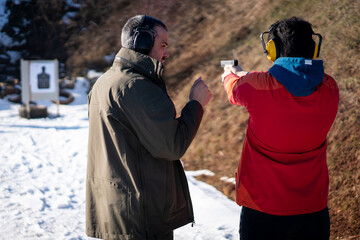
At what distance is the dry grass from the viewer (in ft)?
13.5

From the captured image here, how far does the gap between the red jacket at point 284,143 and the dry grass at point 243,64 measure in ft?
6.40

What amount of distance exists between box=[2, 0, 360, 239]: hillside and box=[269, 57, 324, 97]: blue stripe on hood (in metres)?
2.22

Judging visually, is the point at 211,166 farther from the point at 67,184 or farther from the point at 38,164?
the point at 38,164

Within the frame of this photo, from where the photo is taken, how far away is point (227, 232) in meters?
3.61

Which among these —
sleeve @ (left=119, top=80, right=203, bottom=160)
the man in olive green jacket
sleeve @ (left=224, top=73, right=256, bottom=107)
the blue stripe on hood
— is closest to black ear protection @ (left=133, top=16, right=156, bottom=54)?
the man in olive green jacket

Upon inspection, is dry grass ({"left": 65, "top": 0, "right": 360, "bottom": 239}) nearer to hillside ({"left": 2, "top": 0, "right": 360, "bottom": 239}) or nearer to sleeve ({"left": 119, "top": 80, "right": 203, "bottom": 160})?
hillside ({"left": 2, "top": 0, "right": 360, "bottom": 239})

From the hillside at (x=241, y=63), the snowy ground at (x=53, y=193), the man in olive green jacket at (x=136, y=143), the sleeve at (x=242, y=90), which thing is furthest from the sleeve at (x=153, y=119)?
the hillside at (x=241, y=63)

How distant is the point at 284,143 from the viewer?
171 cm

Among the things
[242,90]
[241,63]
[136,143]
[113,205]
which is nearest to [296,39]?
[242,90]

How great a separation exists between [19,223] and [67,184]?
1.29m

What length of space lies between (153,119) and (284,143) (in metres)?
0.59

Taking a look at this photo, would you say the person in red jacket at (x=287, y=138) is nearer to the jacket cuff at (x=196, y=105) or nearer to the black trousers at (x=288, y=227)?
the black trousers at (x=288, y=227)

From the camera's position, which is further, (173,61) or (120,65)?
(173,61)

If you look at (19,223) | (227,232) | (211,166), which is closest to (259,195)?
(227,232)
